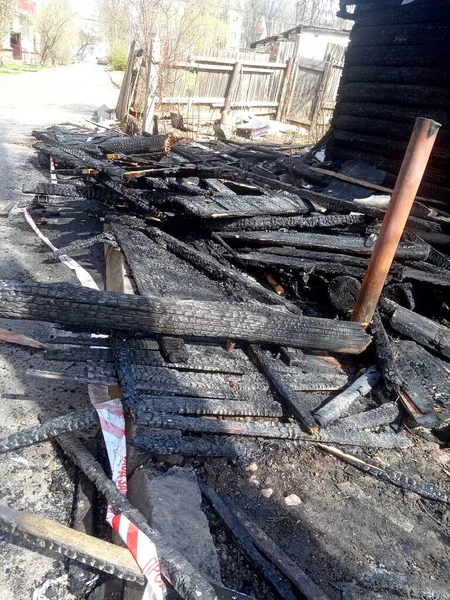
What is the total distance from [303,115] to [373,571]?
18115mm

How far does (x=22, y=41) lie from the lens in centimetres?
→ 4600

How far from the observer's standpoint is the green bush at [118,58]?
3897cm

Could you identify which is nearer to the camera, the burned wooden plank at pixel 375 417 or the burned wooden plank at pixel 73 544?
the burned wooden plank at pixel 73 544

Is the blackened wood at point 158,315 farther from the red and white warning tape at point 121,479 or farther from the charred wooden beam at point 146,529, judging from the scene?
the charred wooden beam at point 146,529

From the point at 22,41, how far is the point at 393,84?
51511mm

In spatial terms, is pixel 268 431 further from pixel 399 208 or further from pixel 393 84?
pixel 393 84

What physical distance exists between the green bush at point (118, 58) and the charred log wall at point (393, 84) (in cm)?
3625

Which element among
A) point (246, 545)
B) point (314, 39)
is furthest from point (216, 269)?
point (314, 39)

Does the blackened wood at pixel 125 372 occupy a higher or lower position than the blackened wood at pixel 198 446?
higher

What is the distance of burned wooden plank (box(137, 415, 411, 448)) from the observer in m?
2.57

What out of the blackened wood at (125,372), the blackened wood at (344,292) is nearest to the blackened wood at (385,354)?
the blackened wood at (344,292)

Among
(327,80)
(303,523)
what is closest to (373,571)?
(303,523)

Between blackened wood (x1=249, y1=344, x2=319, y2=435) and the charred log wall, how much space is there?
18.3 feet

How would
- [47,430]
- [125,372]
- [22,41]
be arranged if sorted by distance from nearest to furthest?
[47,430]
[125,372]
[22,41]
